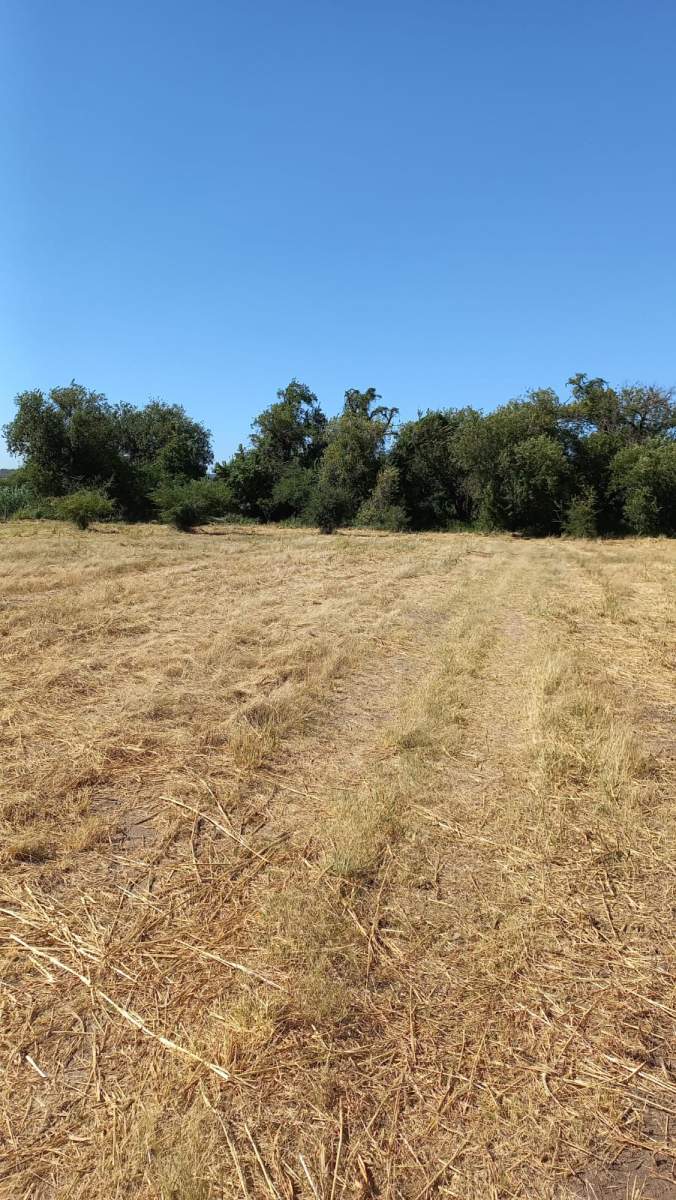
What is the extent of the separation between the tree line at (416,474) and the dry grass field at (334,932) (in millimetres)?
22924

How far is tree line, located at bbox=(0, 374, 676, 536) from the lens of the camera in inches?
1169

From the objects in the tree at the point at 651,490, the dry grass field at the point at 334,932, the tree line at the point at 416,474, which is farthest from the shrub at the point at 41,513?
the tree at the point at 651,490

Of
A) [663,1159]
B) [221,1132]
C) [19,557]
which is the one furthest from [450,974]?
[19,557]

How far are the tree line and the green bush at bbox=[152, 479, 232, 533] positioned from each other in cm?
7

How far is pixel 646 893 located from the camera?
2969mm

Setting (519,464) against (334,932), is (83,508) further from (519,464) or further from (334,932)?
(334,932)

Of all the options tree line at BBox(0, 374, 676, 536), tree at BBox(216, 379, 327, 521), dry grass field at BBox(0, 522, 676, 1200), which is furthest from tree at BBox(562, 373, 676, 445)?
dry grass field at BBox(0, 522, 676, 1200)

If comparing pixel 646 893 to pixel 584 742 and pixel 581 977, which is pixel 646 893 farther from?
pixel 584 742

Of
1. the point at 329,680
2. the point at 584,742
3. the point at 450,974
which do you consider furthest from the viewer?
the point at 329,680

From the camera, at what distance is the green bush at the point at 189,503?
27.8 metres

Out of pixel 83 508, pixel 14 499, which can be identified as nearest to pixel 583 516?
pixel 83 508

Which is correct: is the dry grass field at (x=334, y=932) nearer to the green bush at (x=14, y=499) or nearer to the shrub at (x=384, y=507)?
the green bush at (x=14, y=499)

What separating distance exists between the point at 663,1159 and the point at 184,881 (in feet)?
6.75

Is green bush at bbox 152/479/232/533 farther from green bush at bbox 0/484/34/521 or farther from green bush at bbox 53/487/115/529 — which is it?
green bush at bbox 0/484/34/521
